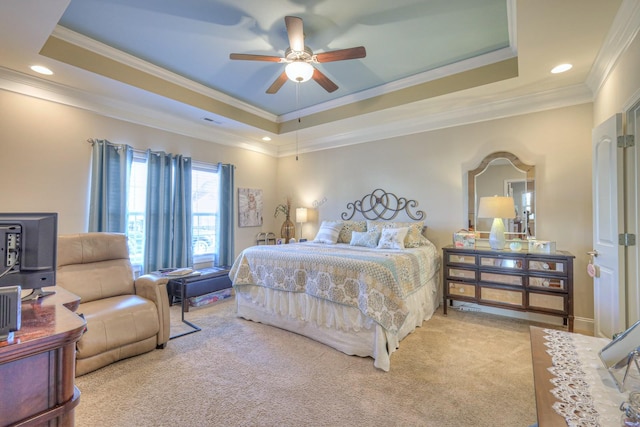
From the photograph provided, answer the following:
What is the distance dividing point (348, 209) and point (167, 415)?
3.86 m

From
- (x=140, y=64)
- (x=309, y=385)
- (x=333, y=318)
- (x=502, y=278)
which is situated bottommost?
Answer: (x=309, y=385)

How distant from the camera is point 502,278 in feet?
10.7

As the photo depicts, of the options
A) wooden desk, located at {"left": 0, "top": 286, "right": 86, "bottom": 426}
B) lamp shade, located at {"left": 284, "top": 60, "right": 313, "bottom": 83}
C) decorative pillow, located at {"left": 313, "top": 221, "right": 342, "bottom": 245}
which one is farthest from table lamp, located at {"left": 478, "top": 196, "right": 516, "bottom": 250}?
wooden desk, located at {"left": 0, "top": 286, "right": 86, "bottom": 426}

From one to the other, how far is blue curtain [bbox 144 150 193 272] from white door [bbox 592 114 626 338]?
195 inches

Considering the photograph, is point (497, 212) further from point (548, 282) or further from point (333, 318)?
point (333, 318)

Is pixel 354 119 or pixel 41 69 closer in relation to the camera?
pixel 41 69

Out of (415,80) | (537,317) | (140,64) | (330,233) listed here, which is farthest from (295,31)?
(537,317)

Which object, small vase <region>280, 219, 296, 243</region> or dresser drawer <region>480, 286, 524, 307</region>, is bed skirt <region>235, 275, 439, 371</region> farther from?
small vase <region>280, 219, 296, 243</region>

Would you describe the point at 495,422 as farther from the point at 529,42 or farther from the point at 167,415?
the point at 529,42

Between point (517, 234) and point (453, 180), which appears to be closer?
point (517, 234)

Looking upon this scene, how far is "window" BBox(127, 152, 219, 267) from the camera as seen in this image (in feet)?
13.1

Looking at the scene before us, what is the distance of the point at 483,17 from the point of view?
260cm

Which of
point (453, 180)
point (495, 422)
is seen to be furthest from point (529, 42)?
point (495, 422)

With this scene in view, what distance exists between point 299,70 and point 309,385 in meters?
2.71
